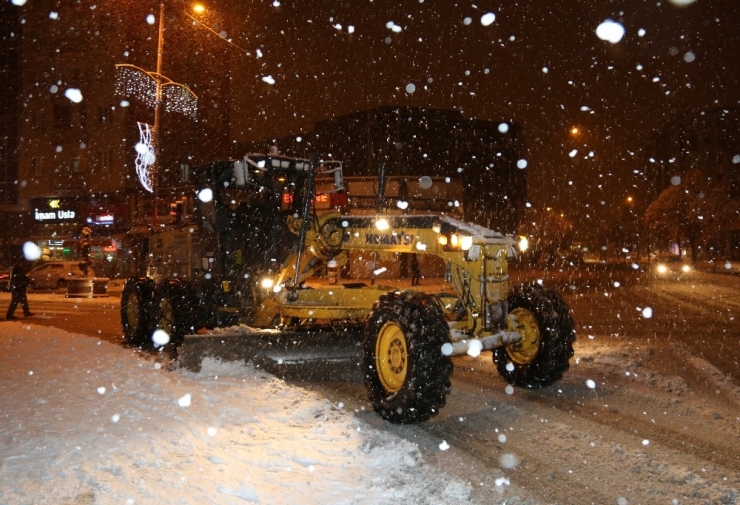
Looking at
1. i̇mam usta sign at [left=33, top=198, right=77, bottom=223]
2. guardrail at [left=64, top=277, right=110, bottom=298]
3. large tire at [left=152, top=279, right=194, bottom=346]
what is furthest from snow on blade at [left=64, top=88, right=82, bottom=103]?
large tire at [left=152, top=279, right=194, bottom=346]

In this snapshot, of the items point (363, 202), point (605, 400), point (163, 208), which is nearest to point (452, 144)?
point (363, 202)

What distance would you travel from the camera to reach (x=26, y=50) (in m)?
48.7

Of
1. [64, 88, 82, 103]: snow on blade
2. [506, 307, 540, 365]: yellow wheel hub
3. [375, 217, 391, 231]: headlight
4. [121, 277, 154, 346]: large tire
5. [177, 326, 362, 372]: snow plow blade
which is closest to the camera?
[506, 307, 540, 365]: yellow wheel hub

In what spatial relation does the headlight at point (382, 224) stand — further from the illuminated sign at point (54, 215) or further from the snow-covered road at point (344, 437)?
the illuminated sign at point (54, 215)

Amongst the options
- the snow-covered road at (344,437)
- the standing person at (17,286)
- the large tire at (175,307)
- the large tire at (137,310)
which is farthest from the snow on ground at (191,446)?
the standing person at (17,286)

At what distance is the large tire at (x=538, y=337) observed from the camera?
7.88 meters

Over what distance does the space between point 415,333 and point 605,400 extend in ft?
8.76

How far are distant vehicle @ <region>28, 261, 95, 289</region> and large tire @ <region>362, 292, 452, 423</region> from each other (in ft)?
103

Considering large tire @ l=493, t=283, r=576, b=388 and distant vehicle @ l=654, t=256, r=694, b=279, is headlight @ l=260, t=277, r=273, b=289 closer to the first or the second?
large tire @ l=493, t=283, r=576, b=388

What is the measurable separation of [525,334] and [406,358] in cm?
211

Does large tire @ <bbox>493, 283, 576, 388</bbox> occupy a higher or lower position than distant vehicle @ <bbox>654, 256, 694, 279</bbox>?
lower

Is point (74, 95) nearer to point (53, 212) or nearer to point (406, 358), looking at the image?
point (53, 212)

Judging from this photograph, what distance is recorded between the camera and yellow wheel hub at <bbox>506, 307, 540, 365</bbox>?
8055 mm

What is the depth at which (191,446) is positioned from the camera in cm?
554
